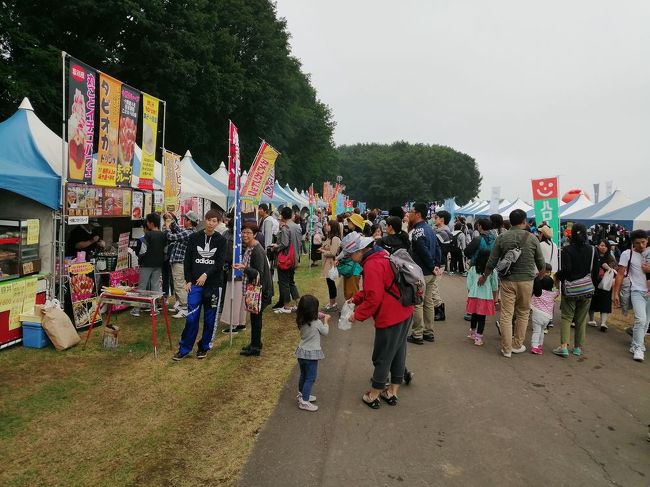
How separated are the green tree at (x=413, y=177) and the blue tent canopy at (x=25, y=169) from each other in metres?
70.2

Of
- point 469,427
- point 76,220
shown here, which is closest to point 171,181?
point 76,220

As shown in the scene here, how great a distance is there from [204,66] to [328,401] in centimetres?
2322

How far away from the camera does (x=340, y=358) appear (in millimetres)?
6188

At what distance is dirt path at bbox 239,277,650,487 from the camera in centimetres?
348

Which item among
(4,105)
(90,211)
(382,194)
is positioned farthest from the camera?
(382,194)

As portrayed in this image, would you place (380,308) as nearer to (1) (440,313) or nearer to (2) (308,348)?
(2) (308,348)

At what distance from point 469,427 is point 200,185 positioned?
12.8 m

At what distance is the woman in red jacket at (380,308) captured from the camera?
4.33 metres

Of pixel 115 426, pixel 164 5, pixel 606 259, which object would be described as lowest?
pixel 115 426

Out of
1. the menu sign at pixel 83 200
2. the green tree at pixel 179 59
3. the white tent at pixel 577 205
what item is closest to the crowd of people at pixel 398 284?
the menu sign at pixel 83 200

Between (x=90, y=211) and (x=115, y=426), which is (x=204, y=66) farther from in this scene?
(x=115, y=426)

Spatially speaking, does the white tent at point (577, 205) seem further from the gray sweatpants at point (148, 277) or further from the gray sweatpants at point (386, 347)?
the gray sweatpants at point (386, 347)

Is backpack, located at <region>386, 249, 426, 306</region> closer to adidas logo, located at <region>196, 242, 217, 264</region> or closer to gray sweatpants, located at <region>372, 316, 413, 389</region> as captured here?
gray sweatpants, located at <region>372, 316, 413, 389</region>

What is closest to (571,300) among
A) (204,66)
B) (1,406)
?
(1,406)
